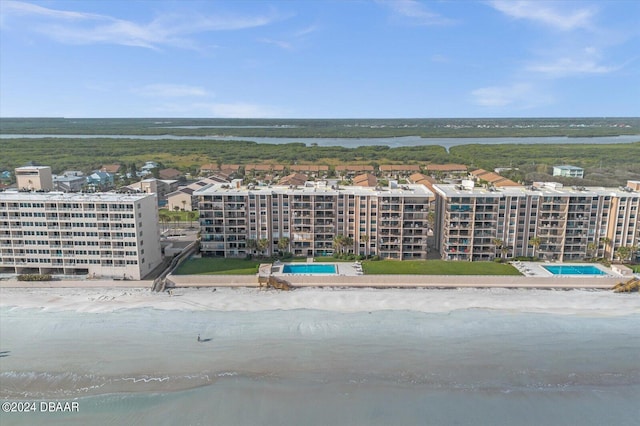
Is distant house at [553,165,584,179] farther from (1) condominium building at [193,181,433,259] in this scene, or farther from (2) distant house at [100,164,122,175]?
(2) distant house at [100,164,122,175]

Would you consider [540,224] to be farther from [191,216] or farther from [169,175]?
[169,175]

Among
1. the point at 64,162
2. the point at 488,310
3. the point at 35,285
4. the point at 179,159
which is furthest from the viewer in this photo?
the point at 179,159

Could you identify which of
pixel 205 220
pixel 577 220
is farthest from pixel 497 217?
pixel 205 220

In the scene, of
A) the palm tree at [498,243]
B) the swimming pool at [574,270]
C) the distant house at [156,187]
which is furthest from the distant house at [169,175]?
the swimming pool at [574,270]

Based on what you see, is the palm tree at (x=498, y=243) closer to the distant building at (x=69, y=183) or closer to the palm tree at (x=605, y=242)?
the palm tree at (x=605, y=242)

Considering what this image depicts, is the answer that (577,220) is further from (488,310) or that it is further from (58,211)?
(58,211)
